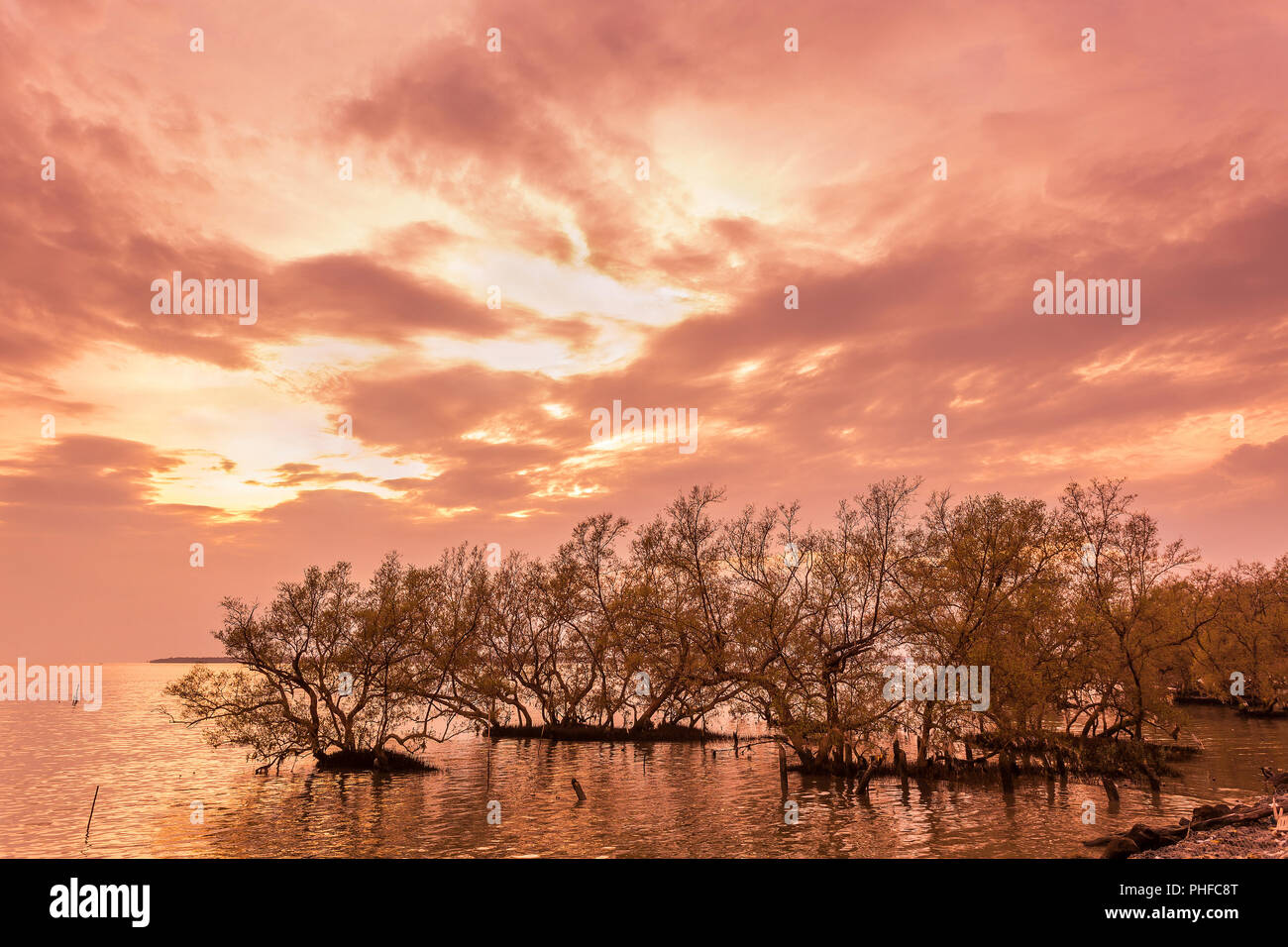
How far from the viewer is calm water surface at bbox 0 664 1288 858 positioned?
34.8 metres

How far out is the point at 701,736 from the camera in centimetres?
7956

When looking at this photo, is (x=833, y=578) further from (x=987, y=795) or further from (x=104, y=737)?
(x=104, y=737)

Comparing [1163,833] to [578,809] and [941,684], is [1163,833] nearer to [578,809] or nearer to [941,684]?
[941,684]

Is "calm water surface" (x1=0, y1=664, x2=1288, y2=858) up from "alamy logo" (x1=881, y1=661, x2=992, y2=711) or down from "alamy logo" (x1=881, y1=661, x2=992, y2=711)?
down
